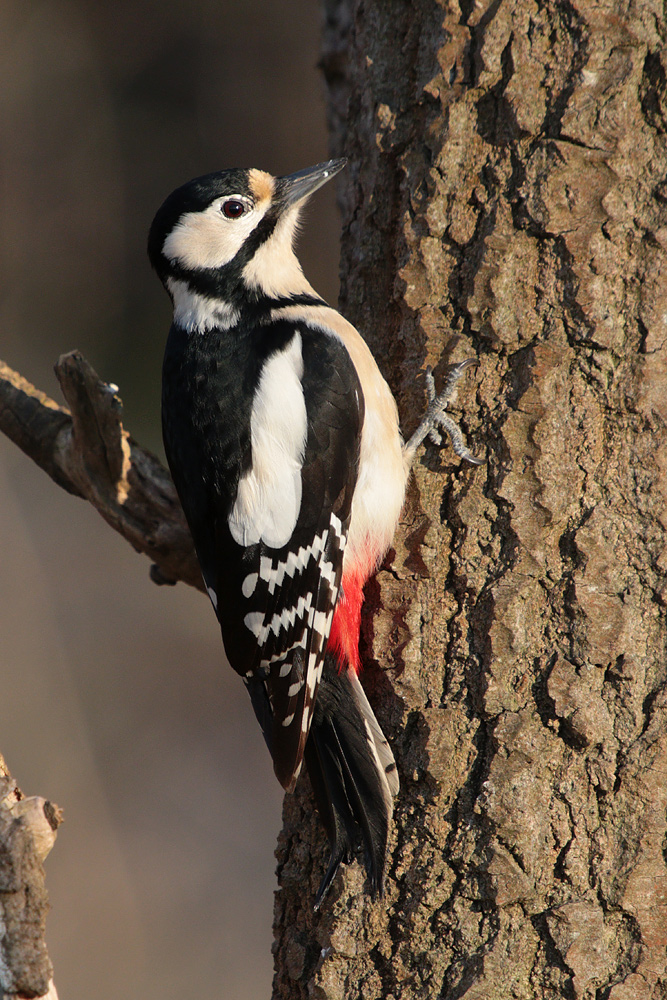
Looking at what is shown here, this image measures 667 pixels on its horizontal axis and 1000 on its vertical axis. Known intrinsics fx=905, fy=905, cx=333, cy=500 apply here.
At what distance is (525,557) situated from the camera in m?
1.73

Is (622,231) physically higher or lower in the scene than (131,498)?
higher

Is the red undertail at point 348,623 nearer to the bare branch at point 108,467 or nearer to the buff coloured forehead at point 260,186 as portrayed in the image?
the bare branch at point 108,467

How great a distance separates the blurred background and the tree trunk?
362cm

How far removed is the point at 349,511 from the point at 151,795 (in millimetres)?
3953

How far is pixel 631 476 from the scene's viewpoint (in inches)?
67.1

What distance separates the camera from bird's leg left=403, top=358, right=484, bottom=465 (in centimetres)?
185

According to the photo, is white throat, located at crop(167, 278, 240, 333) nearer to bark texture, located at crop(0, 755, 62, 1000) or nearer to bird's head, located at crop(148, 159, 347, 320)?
bird's head, located at crop(148, 159, 347, 320)

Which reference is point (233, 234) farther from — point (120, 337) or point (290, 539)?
point (120, 337)

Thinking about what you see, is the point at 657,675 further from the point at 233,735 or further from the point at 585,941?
the point at 233,735

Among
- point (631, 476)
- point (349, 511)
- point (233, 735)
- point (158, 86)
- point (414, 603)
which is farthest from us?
point (158, 86)

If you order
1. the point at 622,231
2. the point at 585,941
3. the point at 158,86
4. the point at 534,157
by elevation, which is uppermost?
the point at 158,86

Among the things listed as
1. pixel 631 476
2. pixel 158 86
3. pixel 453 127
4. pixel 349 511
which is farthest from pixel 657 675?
pixel 158 86

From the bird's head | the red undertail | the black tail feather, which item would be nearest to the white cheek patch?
the bird's head

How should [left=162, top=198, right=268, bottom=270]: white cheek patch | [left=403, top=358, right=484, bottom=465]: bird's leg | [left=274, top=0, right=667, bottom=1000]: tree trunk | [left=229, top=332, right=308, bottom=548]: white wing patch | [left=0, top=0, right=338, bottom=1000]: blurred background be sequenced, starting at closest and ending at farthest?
[left=274, top=0, right=667, bottom=1000]: tree trunk, [left=403, top=358, right=484, bottom=465]: bird's leg, [left=229, top=332, right=308, bottom=548]: white wing patch, [left=162, top=198, right=268, bottom=270]: white cheek patch, [left=0, top=0, right=338, bottom=1000]: blurred background
